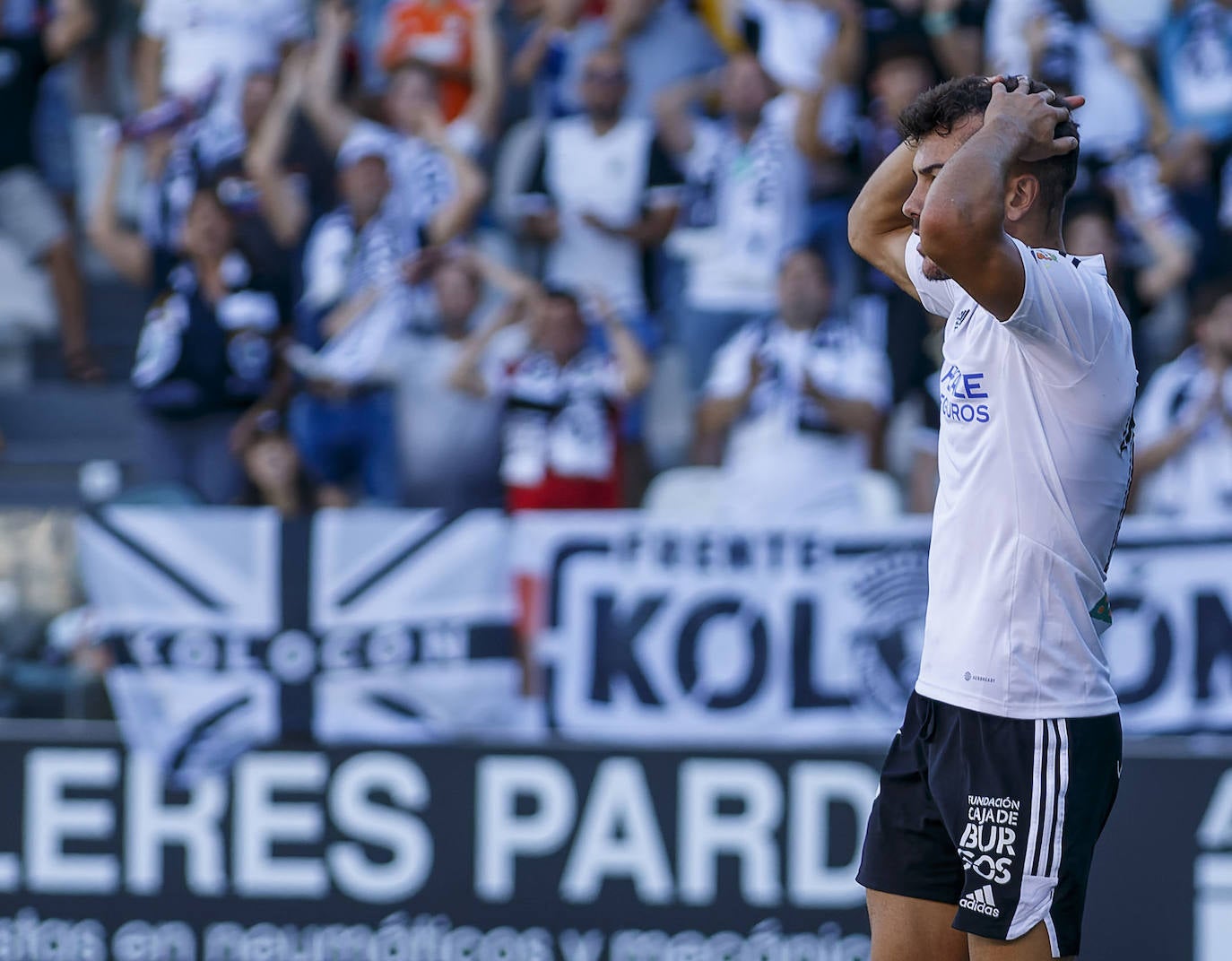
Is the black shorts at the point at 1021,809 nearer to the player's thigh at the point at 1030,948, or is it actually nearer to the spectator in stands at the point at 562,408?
the player's thigh at the point at 1030,948

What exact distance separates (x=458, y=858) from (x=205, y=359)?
283 centimetres

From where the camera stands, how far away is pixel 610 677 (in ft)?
17.4

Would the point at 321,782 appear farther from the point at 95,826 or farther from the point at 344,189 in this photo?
the point at 344,189

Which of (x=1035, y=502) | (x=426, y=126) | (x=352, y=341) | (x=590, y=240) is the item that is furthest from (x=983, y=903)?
(x=426, y=126)

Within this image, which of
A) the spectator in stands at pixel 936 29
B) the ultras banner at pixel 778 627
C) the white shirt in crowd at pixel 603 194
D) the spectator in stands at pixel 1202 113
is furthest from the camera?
the white shirt in crowd at pixel 603 194

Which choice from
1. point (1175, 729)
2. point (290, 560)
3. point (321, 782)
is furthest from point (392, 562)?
point (1175, 729)

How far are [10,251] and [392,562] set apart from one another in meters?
3.75

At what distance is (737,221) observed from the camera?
698cm

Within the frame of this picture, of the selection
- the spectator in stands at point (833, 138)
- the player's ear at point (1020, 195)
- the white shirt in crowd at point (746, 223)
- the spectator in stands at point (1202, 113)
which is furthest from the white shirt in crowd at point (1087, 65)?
the player's ear at point (1020, 195)

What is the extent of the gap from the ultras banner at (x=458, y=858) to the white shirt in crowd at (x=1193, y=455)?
4.98 feet

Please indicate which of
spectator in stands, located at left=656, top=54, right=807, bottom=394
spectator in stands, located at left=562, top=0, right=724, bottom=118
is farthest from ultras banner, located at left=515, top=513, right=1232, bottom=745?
spectator in stands, located at left=562, top=0, right=724, bottom=118

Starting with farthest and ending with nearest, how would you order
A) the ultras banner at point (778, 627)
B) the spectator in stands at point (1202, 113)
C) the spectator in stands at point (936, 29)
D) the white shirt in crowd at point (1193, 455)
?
the spectator in stands at point (936, 29)
the spectator in stands at point (1202, 113)
the white shirt in crowd at point (1193, 455)
the ultras banner at point (778, 627)

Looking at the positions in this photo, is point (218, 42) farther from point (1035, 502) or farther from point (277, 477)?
point (1035, 502)

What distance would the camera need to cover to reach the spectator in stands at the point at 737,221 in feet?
22.7
